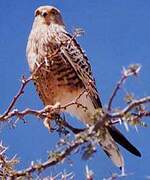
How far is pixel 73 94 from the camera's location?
12.3 ft

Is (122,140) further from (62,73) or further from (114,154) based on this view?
(62,73)

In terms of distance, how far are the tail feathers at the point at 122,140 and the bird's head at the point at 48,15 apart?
1495 millimetres

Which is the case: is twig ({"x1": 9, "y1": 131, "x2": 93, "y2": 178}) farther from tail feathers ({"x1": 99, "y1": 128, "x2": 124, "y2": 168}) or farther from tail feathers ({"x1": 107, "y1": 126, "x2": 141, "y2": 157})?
tail feathers ({"x1": 99, "y1": 128, "x2": 124, "y2": 168})

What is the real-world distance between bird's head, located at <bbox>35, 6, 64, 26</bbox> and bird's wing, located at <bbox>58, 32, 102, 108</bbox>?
11.2 inches

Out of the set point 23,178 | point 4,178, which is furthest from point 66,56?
point 23,178

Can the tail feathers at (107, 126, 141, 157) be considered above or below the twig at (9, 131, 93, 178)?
above

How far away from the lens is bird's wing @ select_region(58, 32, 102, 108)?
3.76 metres

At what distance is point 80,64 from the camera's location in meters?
3.92

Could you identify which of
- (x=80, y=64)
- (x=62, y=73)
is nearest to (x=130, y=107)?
(x=62, y=73)

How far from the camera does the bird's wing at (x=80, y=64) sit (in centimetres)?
376

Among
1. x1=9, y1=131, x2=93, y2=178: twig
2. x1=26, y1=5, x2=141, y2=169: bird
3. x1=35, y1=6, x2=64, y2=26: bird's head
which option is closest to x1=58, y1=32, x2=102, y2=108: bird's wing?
x1=26, y1=5, x2=141, y2=169: bird

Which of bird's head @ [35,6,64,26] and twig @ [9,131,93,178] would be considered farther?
bird's head @ [35,6,64,26]

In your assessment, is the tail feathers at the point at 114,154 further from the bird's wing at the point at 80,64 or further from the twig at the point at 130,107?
the twig at the point at 130,107

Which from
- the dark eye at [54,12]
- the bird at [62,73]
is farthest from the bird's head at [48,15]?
the bird at [62,73]
